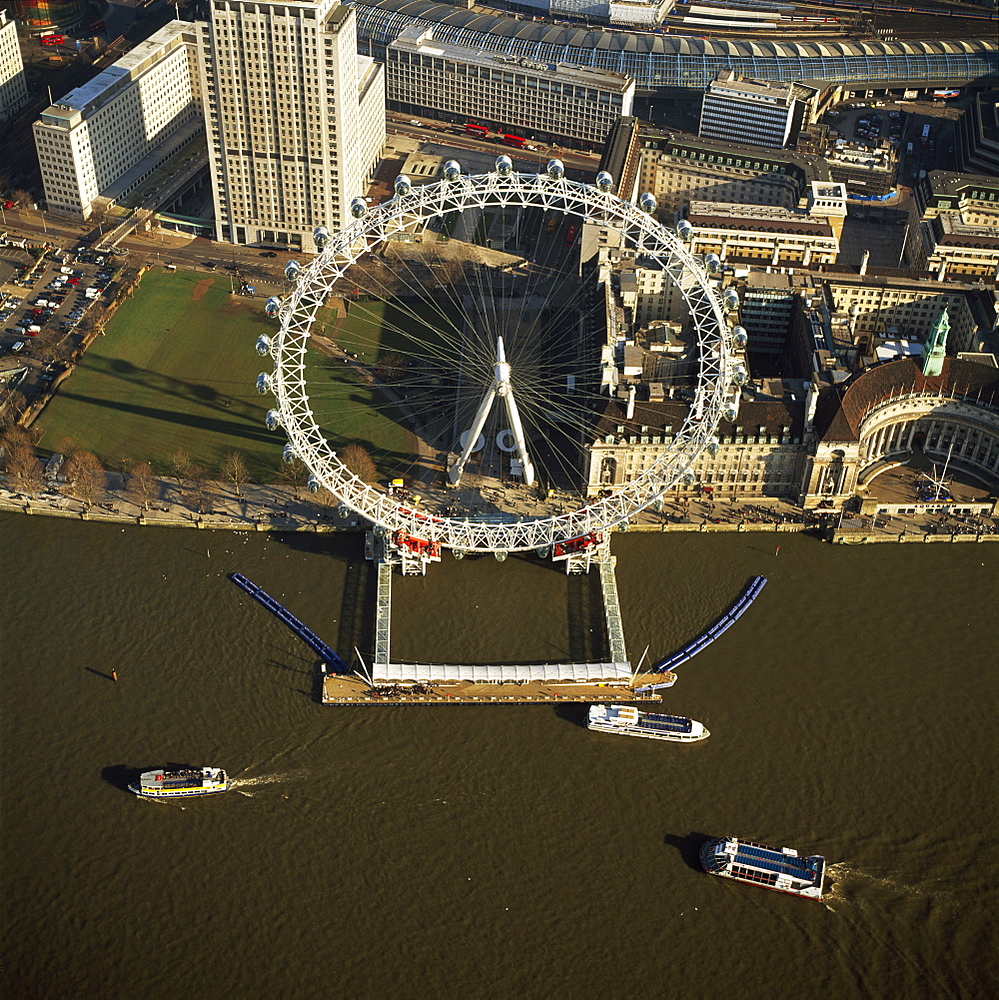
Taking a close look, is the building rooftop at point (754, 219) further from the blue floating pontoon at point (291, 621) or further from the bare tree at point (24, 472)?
the bare tree at point (24, 472)

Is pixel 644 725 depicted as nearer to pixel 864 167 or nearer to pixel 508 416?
pixel 508 416

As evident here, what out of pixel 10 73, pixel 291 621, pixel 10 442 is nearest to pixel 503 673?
pixel 291 621

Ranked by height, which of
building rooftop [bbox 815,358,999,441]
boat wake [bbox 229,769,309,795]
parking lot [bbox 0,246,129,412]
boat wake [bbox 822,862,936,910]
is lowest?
boat wake [bbox 822,862,936,910]

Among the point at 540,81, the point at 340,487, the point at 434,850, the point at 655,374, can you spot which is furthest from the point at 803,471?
the point at 540,81

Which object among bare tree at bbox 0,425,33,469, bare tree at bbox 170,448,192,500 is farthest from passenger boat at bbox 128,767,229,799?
bare tree at bbox 0,425,33,469

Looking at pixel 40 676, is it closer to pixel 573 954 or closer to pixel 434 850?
pixel 434 850

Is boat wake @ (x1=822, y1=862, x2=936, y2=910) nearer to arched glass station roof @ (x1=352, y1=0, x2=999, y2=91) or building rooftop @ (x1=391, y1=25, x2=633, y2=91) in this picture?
building rooftop @ (x1=391, y1=25, x2=633, y2=91)
